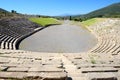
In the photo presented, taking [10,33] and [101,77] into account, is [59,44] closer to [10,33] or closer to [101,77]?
[10,33]

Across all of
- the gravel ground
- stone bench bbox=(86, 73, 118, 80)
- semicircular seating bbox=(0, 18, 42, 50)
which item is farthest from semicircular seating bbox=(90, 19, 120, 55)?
stone bench bbox=(86, 73, 118, 80)

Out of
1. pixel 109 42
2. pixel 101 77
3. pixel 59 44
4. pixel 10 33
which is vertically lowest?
pixel 59 44

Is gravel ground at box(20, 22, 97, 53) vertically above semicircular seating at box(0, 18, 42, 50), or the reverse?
semicircular seating at box(0, 18, 42, 50)

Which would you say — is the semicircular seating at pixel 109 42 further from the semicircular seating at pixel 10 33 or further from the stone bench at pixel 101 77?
the stone bench at pixel 101 77

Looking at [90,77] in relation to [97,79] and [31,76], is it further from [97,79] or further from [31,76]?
[31,76]

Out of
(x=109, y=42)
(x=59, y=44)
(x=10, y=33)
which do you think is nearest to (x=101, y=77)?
(x=109, y=42)

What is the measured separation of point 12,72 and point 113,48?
646 inches

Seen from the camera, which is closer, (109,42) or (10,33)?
(109,42)

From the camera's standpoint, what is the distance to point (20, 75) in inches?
217

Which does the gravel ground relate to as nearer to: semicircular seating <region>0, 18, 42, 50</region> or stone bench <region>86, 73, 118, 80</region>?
semicircular seating <region>0, 18, 42, 50</region>

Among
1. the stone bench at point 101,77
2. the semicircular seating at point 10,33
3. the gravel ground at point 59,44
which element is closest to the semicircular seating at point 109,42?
the gravel ground at point 59,44

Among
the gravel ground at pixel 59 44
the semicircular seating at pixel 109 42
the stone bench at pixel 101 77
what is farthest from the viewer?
the gravel ground at pixel 59 44

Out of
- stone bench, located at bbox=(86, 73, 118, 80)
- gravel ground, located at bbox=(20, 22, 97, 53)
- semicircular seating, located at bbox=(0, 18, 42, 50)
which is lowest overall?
gravel ground, located at bbox=(20, 22, 97, 53)

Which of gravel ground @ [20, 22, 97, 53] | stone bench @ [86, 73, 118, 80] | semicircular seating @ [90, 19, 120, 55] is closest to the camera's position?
stone bench @ [86, 73, 118, 80]
